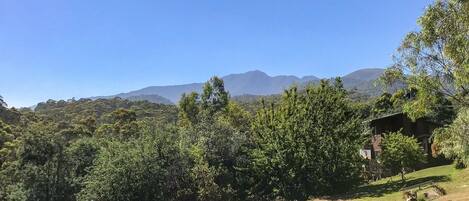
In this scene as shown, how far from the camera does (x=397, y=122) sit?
49.6m

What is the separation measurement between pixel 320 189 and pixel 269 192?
352 cm

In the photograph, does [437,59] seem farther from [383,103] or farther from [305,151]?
[383,103]

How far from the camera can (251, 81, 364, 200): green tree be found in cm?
3356

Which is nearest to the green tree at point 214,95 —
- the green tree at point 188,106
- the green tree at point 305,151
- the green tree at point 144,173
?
the green tree at point 188,106

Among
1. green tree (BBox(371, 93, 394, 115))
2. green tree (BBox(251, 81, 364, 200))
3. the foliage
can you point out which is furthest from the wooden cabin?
the foliage

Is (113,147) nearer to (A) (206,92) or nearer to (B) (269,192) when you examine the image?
(B) (269,192)

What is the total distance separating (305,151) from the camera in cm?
3372

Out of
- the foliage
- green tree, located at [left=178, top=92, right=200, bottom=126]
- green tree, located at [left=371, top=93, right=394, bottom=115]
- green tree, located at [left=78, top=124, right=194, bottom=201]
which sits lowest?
green tree, located at [left=78, top=124, right=194, bottom=201]

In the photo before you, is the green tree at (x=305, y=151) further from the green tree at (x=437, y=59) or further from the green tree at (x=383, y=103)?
the green tree at (x=383, y=103)

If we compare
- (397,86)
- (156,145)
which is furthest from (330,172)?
(156,145)

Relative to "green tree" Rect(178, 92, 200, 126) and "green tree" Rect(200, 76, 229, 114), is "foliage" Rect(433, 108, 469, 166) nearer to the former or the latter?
"green tree" Rect(200, 76, 229, 114)

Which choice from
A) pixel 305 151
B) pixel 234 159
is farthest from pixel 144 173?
pixel 305 151

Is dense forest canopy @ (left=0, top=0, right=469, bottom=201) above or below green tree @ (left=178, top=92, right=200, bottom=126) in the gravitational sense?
below

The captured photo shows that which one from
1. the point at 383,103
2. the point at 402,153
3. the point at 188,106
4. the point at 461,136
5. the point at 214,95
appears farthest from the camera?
the point at 383,103
